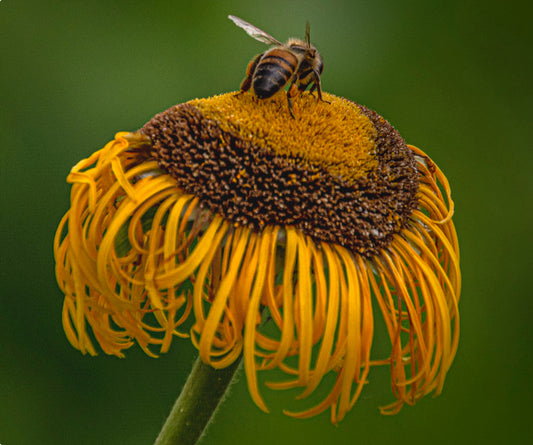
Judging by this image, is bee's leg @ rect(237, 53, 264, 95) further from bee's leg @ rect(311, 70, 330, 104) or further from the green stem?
the green stem

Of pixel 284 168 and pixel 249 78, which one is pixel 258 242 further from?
pixel 249 78

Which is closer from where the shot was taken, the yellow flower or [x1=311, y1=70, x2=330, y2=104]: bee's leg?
the yellow flower

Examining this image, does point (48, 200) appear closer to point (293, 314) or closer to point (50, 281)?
point (50, 281)

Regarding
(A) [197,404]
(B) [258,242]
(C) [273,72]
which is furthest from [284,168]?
(A) [197,404]

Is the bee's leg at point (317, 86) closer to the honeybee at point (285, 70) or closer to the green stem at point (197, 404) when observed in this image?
the honeybee at point (285, 70)

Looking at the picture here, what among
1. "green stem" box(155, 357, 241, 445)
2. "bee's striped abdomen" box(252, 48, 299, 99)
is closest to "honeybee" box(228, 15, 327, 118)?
"bee's striped abdomen" box(252, 48, 299, 99)

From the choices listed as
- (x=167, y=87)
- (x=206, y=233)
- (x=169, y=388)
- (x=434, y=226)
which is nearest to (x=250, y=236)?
(x=206, y=233)

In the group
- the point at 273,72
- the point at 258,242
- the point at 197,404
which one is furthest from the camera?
the point at 273,72
